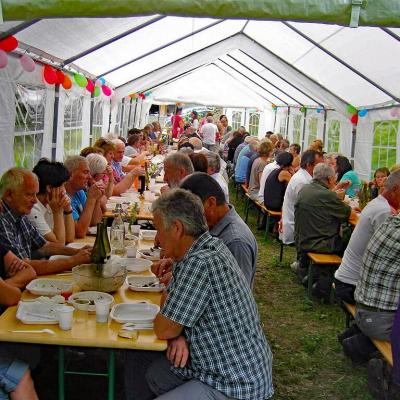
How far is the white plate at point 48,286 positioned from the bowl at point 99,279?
92 mm

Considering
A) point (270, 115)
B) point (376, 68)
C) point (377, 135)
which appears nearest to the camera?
point (376, 68)

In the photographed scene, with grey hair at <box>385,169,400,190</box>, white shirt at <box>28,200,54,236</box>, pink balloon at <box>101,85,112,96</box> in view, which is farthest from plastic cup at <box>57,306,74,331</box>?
pink balloon at <box>101,85,112,96</box>

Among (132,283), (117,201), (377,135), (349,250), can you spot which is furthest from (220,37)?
(132,283)

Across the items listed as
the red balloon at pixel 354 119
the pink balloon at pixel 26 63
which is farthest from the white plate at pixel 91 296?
the red balloon at pixel 354 119

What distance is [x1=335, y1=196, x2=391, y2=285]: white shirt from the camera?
13.7 ft

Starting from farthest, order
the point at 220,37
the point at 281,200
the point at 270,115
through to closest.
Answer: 1. the point at 270,115
2. the point at 220,37
3. the point at 281,200

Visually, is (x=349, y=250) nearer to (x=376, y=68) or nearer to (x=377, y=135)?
(x=376, y=68)

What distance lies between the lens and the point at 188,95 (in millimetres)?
18703

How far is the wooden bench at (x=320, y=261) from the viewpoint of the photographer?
Answer: 5.48m

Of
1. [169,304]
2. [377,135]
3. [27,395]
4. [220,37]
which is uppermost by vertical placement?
[220,37]

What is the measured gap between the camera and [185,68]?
12.4m

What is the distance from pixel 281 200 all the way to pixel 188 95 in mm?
11370

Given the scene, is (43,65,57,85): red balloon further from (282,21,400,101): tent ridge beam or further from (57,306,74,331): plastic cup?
(57,306,74,331): plastic cup

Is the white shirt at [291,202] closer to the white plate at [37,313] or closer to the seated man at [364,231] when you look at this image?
the seated man at [364,231]
